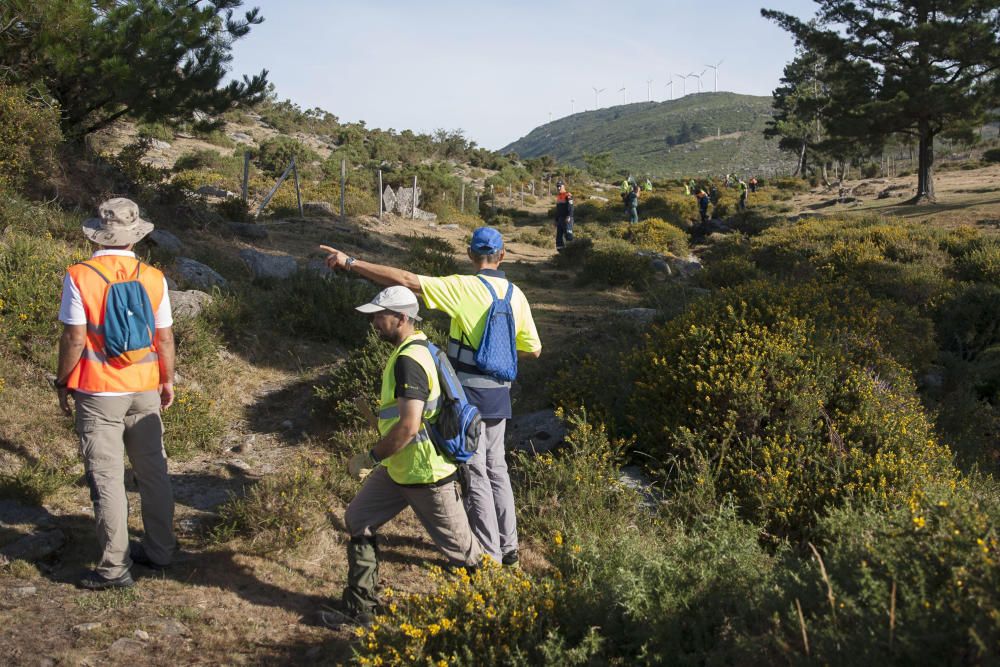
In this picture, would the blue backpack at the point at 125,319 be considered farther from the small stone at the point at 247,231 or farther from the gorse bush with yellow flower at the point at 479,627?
the small stone at the point at 247,231

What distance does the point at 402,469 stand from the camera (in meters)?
3.46

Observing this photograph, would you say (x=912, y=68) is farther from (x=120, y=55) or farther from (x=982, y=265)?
(x=120, y=55)

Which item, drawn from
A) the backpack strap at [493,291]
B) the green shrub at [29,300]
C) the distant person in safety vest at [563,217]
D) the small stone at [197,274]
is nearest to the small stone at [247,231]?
the small stone at [197,274]

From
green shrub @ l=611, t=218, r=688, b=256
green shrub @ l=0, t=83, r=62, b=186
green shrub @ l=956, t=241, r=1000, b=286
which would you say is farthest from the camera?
green shrub @ l=611, t=218, r=688, b=256

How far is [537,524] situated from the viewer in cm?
470

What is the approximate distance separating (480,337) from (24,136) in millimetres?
8365

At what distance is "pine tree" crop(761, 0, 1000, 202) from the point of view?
23031mm

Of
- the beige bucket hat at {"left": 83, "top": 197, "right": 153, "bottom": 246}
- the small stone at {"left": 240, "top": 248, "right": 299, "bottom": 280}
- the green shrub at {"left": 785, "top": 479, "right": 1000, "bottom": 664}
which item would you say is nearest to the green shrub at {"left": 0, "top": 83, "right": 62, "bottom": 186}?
the small stone at {"left": 240, "top": 248, "right": 299, "bottom": 280}

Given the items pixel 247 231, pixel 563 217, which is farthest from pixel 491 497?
pixel 563 217

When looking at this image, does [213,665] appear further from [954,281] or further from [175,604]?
[954,281]

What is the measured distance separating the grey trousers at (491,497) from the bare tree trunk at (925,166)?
84.5 feet

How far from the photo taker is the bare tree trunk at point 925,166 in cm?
2489

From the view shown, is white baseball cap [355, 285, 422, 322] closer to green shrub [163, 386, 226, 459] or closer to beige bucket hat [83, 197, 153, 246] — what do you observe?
beige bucket hat [83, 197, 153, 246]

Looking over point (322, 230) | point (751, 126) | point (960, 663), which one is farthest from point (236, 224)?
point (751, 126)
